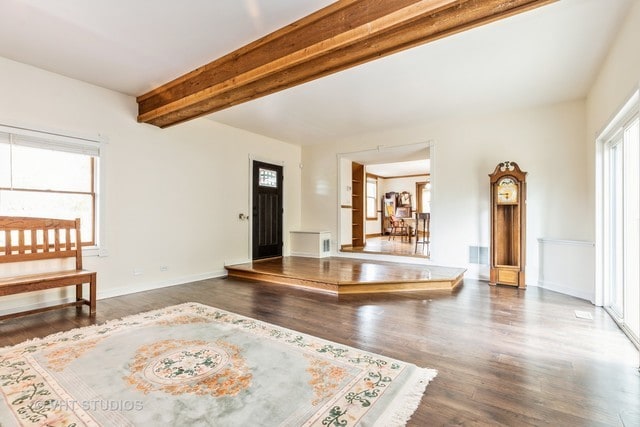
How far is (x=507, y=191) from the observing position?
4.80m

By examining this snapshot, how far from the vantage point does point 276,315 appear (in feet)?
11.4

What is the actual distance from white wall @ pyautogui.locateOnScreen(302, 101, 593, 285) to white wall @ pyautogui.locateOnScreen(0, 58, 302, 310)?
3.19 metres

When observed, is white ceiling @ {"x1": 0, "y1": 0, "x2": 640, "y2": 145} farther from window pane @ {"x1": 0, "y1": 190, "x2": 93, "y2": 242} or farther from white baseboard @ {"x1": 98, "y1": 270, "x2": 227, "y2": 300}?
white baseboard @ {"x1": 98, "y1": 270, "x2": 227, "y2": 300}

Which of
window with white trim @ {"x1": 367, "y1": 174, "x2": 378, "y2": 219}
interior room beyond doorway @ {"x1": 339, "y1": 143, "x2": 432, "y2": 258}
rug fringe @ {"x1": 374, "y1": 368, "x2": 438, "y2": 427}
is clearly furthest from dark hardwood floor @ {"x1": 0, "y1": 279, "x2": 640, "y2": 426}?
window with white trim @ {"x1": 367, "y1": 174, "x2": 378, "y2": 219}

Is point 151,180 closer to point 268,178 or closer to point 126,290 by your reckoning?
point 126,290

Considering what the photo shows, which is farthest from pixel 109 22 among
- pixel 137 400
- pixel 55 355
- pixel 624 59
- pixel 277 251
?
pixel 277 251

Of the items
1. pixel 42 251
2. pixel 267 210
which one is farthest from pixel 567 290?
pixel 42 251

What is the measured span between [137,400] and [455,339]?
2.53 metres

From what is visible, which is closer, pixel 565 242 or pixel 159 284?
pixel 565 242

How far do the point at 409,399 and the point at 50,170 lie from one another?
4.70 m

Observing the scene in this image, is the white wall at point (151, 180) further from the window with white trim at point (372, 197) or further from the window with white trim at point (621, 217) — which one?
the window with white trim at point (372, 197)

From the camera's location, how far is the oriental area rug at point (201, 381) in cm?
172

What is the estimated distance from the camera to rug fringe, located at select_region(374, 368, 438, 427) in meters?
1.68

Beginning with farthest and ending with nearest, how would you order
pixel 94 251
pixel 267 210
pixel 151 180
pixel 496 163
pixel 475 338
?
pixel 267 210 < pixel 496 163 < pixel 151 180 < pixel 94 251 < pixel 475 338
